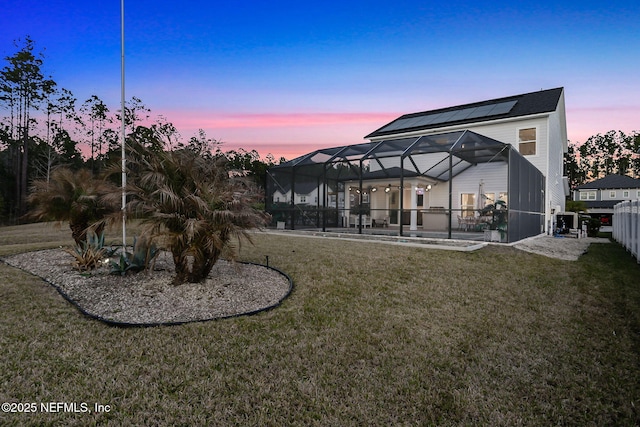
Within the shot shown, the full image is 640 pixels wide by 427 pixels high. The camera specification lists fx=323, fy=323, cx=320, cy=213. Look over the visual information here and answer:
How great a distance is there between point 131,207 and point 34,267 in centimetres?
312

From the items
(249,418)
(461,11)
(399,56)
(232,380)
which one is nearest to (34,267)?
(232,380)

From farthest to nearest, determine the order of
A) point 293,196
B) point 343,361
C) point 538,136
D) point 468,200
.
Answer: point 468,200, point 538,136, point 293,196, point 343,361

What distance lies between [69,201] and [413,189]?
1275cm

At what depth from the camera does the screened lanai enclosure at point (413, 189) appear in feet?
36.6

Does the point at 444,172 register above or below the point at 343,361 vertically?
above

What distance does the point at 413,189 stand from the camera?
14969 mm

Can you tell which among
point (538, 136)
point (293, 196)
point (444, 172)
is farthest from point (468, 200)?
point (293, 196)

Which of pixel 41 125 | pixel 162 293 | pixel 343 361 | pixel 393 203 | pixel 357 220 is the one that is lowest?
pixel 343 361

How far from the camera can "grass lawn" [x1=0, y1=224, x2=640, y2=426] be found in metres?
2.13

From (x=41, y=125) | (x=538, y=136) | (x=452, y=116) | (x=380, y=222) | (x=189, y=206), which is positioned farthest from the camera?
(x=41, y=125)

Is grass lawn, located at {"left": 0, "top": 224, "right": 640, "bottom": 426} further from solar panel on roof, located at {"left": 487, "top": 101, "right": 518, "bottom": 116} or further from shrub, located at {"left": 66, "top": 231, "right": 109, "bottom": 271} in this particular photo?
solar panel on roof, located at {"left": 487, "top": 101, "right": 518, "bottom": 116}

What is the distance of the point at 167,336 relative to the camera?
3080mm

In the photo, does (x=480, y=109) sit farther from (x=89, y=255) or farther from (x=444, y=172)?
(x=89, y=255)

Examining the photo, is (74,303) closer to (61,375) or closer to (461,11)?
(61,375)
